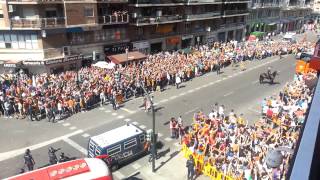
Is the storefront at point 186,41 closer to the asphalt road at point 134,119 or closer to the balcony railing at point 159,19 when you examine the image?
the balcony railing at point 159,19

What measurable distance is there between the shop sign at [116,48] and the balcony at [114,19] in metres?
3.03

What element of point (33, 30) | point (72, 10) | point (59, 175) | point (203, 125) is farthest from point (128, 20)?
point (59, 175)

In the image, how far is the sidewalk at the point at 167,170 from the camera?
18.1m

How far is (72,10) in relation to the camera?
35.3 meters

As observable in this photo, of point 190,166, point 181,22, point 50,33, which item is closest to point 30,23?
point 50,33

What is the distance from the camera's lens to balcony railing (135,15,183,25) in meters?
42.8

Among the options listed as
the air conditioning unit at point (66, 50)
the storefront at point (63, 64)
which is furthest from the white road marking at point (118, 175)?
the air conditioning unit at point (66, 50)

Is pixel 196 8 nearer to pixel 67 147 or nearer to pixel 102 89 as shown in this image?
pixel 102 89

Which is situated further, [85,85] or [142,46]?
[142,46]

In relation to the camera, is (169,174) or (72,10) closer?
(169,174)

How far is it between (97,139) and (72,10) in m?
21.5

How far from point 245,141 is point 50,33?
79.7 ft

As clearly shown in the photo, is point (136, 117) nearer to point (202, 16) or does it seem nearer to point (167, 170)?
point (167, 170)

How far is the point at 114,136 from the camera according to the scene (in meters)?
18.7
